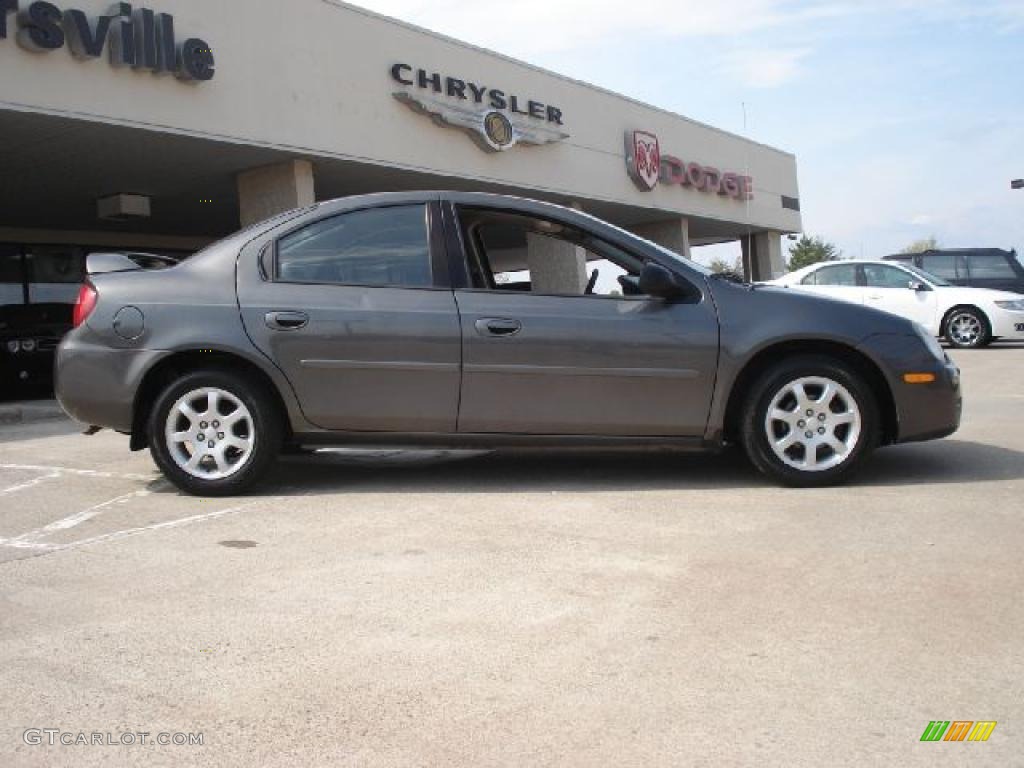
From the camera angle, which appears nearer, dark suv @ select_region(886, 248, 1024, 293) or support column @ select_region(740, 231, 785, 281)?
dark suv @ select_region(886, 248, 1024, 293)

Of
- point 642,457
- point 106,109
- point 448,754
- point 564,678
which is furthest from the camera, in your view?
point 106,109

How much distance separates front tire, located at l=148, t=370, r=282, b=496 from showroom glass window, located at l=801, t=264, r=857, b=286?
11258 millimetres

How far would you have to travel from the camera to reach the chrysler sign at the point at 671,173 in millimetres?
22453

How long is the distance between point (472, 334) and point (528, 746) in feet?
9.51

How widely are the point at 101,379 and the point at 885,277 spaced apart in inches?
501

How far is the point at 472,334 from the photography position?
496 cm

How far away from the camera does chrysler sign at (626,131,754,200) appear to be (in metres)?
22.5

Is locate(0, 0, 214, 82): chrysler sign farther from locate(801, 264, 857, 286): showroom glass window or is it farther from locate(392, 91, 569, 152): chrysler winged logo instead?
locate(801, 264, 857, 286): showroom glass window

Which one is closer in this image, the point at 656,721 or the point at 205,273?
the point at 656,721

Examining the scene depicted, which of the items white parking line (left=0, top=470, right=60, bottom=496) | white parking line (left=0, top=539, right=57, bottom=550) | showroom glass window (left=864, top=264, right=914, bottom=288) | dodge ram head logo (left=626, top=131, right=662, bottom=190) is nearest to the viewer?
Answer: white parking line (left=0, top=539, right=57, bottom=550)

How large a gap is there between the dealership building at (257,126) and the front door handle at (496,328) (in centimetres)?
870

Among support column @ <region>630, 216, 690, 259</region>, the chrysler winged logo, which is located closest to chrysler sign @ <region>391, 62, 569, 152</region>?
the chrysler winged logo

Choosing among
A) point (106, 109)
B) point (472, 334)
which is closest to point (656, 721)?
point (472, 334)

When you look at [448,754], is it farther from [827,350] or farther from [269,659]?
[827,350]
